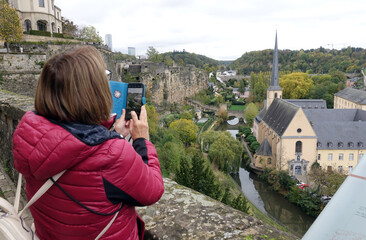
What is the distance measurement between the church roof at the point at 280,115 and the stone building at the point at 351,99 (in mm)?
15367

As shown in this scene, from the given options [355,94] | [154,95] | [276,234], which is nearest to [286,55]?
[355,94]

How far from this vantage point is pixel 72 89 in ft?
4.27

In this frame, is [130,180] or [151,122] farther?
[151,122]

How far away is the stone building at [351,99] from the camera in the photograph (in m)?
42.4

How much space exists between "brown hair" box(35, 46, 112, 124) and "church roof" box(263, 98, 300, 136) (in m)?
27.9

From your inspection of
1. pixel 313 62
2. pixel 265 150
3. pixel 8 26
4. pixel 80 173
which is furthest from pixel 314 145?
pixel 313 62

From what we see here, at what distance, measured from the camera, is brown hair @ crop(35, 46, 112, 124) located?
1.30 meters

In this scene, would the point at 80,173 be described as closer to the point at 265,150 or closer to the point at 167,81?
the point at 265,150

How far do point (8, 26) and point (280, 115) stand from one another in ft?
82.6

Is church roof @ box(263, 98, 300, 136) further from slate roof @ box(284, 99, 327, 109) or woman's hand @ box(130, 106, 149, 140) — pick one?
woman's hand @ box(130, 106, 149, 140)

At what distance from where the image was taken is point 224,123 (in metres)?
51.5

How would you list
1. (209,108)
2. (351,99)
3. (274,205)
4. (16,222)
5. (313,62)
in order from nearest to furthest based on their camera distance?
(16,222) < (274,205) < (351,99) < (209,108) < (313,62)

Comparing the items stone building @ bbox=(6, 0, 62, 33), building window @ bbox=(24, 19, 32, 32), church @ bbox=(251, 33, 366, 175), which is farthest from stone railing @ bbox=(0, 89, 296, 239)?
church @ bbox=(251, 33, 366, 175)

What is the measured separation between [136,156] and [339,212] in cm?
86
